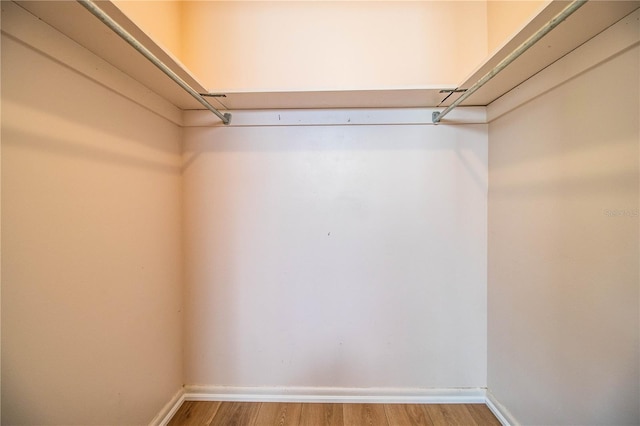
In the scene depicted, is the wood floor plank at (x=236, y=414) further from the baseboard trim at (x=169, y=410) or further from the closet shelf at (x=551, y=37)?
the closet shelf at (x=551, y=37)

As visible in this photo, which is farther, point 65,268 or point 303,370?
point 303,370

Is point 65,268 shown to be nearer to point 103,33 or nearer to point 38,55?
point 38,55

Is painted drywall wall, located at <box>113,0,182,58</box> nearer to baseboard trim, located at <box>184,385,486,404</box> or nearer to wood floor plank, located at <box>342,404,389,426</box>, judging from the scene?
baseboard trim, located at <box>184,385,486,404</box>

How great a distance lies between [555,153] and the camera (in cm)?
110

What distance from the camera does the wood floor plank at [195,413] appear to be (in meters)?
1.44

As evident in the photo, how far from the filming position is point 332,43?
1598mm

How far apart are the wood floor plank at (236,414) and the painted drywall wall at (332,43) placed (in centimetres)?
223

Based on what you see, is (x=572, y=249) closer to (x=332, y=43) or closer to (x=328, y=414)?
(x=328, y=414)

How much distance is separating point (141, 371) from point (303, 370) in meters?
0.99

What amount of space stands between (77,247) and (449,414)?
232cm

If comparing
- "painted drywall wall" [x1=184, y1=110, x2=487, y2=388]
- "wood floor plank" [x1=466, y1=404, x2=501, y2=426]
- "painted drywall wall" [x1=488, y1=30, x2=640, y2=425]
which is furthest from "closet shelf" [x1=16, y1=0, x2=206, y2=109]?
"wood floor plank" [x1=466, y1=404, x2=501, y2=426]

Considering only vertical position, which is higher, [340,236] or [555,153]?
[555,153]

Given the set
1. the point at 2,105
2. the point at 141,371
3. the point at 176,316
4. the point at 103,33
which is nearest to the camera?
the point at 2,105

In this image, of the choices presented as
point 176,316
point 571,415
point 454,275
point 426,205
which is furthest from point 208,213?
point 571,415
